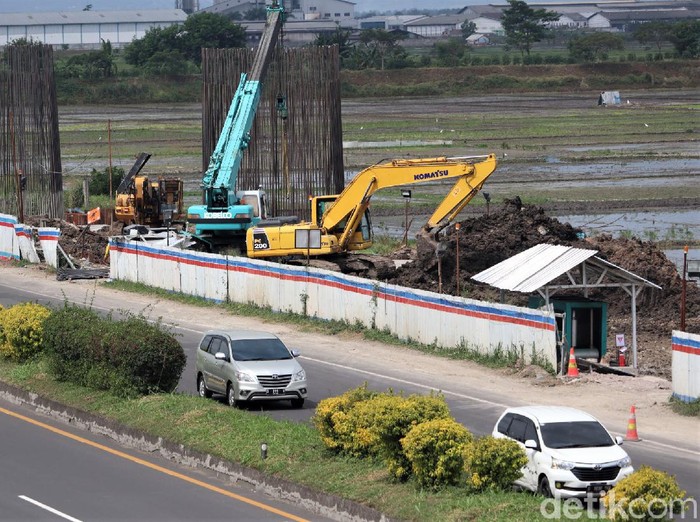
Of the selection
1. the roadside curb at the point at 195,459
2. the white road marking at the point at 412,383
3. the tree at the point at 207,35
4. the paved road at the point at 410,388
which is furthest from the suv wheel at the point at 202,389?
the tree at the point at 207,35

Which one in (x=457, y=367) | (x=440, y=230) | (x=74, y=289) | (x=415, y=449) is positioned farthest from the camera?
(x=74, y=289)

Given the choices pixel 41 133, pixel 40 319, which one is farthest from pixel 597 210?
pixel 40 319

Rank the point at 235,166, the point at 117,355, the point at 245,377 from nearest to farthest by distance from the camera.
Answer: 1. the point at 117,355
2. the point at 245,377
3. the point at 235,166

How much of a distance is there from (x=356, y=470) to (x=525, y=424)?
2.63m

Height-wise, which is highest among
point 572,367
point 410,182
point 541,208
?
point 410,182

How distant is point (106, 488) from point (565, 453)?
7320 mm

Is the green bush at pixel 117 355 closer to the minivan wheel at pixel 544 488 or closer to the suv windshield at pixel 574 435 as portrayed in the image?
the suv windshield at pixel 574 435

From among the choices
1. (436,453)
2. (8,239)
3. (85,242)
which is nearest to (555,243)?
(85,242)

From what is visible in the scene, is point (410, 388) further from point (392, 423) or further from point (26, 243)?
point (26, 243)

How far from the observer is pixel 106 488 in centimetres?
2206

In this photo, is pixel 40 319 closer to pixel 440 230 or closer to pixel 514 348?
pixel 514 348

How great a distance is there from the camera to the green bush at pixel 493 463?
18.8 meters

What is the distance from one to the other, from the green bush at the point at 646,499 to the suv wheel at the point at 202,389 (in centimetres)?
1418

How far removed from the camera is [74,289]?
5019cm
